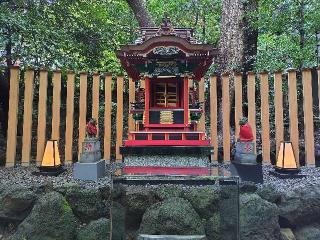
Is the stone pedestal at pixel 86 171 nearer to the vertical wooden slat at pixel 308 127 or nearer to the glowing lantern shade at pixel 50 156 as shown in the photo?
the glowing lantern shade at pixel 50 156

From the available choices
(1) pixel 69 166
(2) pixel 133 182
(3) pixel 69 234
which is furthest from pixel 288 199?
(1) pixel 69 166

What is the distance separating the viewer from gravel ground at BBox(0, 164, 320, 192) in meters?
4.03

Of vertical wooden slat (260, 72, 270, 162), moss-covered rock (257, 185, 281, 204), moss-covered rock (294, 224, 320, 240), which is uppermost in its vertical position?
vertical wooden slat (260, 72, 270, 162)

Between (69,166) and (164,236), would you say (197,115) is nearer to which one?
(164,236)

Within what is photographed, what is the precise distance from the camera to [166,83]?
4.52 meters

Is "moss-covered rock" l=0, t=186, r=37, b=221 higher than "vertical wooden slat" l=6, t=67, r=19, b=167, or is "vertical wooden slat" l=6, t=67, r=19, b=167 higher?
"vertical wooden slat" l=6, t=67, r=19, b=167

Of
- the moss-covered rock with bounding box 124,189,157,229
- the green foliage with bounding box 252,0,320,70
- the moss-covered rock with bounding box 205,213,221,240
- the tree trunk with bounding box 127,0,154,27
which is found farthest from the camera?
the tree trunk with bounding box 127,0,154,27

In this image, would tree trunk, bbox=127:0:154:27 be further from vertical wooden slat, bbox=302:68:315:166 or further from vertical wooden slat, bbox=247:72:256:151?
vertical wooden slat, bbox=302:68:315:166

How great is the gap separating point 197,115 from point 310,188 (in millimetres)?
1704

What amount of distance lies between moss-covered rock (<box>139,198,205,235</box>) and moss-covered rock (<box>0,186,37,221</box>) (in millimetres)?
1440

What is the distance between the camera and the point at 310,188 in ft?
12.6

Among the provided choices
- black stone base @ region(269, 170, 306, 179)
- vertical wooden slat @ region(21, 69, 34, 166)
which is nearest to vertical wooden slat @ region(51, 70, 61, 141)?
vertical wooden slat @ region(21, 69, 34, 166)

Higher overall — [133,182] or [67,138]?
[67,138]

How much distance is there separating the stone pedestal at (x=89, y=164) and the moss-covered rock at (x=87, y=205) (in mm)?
584
